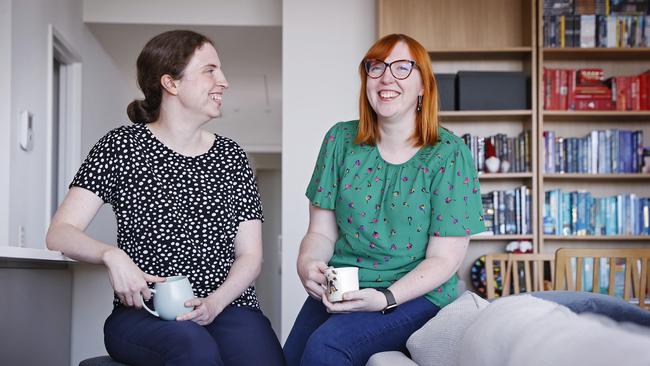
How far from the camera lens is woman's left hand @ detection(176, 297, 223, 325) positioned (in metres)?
1.68

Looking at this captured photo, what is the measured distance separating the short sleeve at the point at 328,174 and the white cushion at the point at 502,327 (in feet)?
2.96

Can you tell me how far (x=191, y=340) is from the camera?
162 cm

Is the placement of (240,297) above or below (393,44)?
below

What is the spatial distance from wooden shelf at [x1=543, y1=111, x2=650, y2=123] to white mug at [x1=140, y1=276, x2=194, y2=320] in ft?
10.5

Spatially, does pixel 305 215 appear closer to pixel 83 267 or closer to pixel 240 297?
pixel 83 267

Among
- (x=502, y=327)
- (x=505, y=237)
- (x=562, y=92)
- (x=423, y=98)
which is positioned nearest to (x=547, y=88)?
(x=562, y=92)

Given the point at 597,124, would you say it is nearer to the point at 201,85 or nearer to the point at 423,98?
the point at 423,98

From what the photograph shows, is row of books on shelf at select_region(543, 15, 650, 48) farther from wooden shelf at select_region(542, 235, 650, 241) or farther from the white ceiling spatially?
the white ceiling

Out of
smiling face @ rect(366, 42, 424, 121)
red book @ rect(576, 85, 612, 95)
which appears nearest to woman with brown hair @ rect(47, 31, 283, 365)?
smiling face @ rect(366, 42, 424, 121)

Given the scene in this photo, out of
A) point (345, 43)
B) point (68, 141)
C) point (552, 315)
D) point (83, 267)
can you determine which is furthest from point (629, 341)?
point (68, 141)

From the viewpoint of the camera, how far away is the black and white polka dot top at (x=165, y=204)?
1.84 meters

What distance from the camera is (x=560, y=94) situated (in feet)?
14.9

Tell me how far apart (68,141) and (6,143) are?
1.63 m

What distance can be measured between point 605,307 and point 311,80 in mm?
3808
